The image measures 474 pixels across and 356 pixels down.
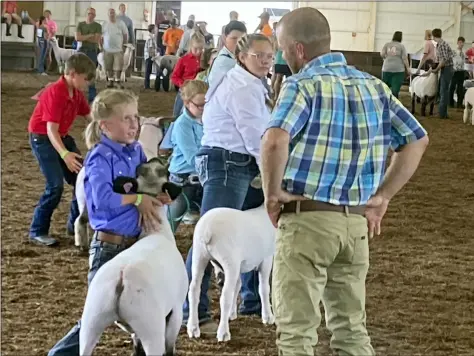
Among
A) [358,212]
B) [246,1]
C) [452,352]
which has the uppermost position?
[246,1]

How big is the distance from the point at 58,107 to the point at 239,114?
6.60ft

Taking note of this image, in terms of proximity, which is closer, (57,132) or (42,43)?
(57,132)

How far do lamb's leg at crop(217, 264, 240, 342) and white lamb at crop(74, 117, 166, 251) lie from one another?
1.61m

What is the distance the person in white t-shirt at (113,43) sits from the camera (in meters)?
19.0

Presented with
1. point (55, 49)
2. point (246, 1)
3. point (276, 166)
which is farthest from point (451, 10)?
point (276, 166)

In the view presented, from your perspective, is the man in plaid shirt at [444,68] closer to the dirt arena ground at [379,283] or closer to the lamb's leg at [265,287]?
the dirt arena ground at [379,283]

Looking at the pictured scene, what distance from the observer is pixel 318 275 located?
132 inches

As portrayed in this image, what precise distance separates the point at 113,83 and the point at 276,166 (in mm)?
17120

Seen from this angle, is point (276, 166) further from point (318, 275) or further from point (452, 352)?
point (452, 352)

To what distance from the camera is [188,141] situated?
540 cm

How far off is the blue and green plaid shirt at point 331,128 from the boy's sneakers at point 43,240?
3.47 metres

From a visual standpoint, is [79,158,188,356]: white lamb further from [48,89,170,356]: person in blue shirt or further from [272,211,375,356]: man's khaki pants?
[272,211,375,356]: man's khaki pants

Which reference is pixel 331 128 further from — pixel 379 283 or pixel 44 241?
pixel 44 241

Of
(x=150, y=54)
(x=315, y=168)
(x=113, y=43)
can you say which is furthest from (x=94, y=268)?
(x=150, y=54)
